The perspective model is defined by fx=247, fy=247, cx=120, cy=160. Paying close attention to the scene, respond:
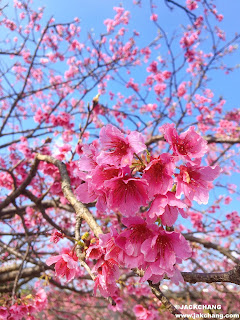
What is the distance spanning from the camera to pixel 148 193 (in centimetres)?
Result: 100

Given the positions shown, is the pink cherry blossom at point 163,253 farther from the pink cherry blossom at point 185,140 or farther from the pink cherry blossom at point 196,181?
the pink cherry blossom at point 185,140

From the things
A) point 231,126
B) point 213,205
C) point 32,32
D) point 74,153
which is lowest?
point 74,153

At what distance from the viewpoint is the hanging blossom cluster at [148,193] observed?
A: 3.19 feet

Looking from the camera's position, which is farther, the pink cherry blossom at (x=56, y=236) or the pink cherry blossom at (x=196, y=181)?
the pink cherry blossom at (x=56, y=236)

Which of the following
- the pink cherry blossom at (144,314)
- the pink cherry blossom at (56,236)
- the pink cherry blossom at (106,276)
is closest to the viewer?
the pink cherry blossom at (106,276)

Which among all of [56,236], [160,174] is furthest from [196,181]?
[56,236]

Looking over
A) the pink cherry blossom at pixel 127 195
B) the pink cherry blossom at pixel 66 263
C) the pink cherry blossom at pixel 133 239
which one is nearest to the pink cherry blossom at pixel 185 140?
the pink cherry blossom at pixel 127 195

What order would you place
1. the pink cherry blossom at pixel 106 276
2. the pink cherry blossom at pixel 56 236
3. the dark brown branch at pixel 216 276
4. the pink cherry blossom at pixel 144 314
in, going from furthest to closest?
1. the pink cherry blossom at pixel 144 314
2. the pink cherry blossom at pixel 56 236
3. the pink cherry blossom at pixel 106 276
4. the dark brown branch at pixel 216 276

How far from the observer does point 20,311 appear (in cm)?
203

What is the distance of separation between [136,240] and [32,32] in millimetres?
5969

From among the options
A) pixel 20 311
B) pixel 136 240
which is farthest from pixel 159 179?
pixel 20 311

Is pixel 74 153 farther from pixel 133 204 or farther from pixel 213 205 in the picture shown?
pixel 213 205

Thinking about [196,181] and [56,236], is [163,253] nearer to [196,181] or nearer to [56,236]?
[196,181]

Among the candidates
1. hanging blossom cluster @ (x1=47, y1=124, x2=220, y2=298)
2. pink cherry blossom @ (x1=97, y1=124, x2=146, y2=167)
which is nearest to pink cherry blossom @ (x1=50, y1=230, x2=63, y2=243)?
hanging blossom cluster @ (x1=47, y1=124, x2=220, y2=298)
